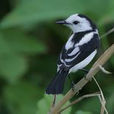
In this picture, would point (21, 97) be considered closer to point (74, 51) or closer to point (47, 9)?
point (47, 9)

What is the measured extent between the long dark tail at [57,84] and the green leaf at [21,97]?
1815 millimetres

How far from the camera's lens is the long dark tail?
3.88 feet

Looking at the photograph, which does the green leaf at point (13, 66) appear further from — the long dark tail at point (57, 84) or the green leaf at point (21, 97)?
the long dark tail at point (57, 84)

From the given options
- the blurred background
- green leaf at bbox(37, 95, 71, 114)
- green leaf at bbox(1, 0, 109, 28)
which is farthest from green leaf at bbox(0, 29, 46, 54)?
green leaf at bbox(37, 95, 71, 114)

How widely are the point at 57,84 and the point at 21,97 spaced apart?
207cm

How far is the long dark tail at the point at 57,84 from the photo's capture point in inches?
46.5

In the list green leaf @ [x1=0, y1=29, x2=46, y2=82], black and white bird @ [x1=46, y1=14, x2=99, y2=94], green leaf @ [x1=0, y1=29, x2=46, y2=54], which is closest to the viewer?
black and white bird @ [x1=46, y1=14, x2=99, y2=94]

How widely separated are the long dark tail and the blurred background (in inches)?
54.3

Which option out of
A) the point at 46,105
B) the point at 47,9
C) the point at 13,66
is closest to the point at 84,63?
the point at 46,105

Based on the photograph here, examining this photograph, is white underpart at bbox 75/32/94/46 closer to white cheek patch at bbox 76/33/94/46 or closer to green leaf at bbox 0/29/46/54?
white cheek patch at bbox 76/33/94/46

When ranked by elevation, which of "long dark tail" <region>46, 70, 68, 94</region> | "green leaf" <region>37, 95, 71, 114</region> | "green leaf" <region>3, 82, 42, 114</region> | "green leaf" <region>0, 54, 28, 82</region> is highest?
"long dark tail" <region>46, 70, 68, 94</region>

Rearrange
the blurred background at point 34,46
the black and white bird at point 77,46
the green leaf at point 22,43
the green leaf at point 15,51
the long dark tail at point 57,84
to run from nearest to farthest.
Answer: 1. the long dark tail at point 57,84
2. the black and white bird at point 77,46
3. the blurred background at point 34,46
4. the green leaf at point 15,51
5. the green leaf at point 22,43

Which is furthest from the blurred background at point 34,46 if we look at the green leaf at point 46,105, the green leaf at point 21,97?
the green leaf at point 46,105

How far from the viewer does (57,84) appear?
1238 mm
